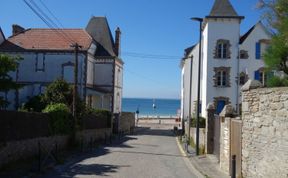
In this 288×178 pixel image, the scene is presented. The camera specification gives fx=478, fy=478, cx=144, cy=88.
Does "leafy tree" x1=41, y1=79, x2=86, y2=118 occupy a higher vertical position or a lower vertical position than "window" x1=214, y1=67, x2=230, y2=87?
lower

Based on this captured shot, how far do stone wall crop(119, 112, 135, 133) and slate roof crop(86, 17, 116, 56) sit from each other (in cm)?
718

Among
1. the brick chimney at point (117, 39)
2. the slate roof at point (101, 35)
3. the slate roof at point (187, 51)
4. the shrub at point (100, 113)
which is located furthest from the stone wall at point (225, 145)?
the slate roof at point (187, 51)

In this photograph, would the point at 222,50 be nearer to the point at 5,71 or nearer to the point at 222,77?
the point at 222,77

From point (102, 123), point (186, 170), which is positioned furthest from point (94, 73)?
point (186, 170)

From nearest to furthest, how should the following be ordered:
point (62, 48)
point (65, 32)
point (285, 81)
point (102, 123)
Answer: point (285, 81) < point (102, 123) < point (62, 48) < point (65, 32)

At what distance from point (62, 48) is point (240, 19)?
57.9 feet

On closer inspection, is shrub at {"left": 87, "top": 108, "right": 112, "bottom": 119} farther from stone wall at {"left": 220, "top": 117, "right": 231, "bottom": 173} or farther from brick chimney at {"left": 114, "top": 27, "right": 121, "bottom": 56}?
stone wall at {"left": 220, "top": 117, "right": 231, "bottom": 173}

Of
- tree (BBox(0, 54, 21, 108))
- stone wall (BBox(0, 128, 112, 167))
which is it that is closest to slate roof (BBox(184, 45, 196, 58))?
stone wall (BBox(0, 128, 112, 167))

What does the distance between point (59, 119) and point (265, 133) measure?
16825mm

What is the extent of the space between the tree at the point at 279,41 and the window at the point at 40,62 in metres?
37.0

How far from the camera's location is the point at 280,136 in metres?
12.1

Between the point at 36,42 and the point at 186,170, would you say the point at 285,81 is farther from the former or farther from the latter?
the point at 36,42

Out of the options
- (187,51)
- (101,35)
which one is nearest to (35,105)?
(101,35)

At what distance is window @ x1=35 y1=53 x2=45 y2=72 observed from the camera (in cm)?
4791
